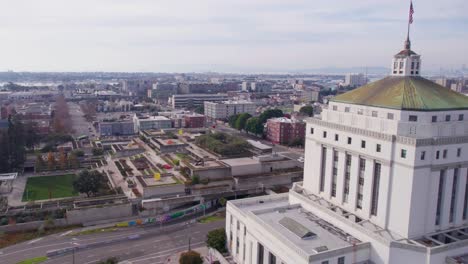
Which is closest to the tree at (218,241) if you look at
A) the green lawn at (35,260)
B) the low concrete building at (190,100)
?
the green lawn at (35,260)

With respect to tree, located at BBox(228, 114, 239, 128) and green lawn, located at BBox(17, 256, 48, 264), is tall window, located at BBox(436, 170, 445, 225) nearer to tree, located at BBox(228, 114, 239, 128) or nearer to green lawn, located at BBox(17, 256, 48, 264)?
green lawn, located at BBox(17, 256, 48, 264)

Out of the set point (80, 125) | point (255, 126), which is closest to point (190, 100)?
point (80, 125)

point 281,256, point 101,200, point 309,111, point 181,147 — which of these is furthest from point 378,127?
point 309,111

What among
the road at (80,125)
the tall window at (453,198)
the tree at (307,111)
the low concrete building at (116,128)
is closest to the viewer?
the tall window at (453,198)

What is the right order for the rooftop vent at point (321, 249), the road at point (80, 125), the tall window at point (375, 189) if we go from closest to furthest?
1. the rooftop vent at point (321, 249)
2. the tall window at point (375, 189)
3. the road at point (80, 125)

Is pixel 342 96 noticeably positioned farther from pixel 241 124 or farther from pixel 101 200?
pixel 241 124

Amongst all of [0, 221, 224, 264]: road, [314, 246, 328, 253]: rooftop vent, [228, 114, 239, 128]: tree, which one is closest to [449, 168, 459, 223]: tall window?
[314, 246, 328, 253]: rooftop vent

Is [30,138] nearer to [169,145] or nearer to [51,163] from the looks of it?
[51,163]

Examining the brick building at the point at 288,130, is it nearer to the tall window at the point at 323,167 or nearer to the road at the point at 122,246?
the road at the point at 122,246
